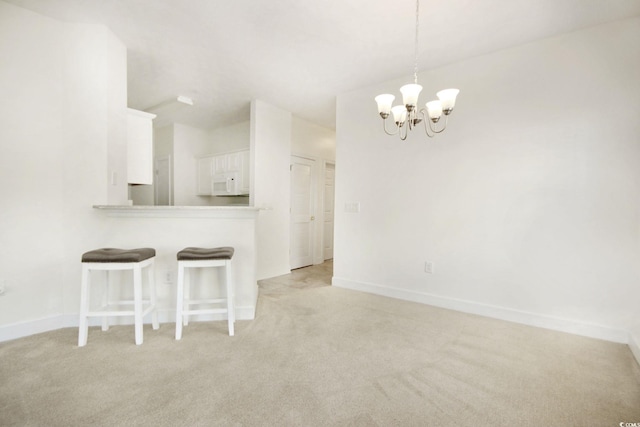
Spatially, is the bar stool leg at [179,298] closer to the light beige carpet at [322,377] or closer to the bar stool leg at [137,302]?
the light beige carpet at [322,377]

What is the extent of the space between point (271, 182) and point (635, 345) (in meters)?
4.26

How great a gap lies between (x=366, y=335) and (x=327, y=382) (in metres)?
0.76

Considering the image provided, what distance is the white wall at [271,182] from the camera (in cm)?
423

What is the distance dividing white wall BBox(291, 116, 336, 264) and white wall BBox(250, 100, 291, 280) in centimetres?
36

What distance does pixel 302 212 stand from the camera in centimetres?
516

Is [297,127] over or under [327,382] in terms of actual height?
over

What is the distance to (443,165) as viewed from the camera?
124 inches

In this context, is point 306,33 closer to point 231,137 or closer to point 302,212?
point 302,212

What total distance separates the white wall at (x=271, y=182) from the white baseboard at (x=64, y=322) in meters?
1.51

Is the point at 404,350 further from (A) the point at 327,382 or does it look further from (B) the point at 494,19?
(B) the point at 494,19

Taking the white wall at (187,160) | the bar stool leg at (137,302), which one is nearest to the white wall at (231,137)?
the white wall at (187,160)

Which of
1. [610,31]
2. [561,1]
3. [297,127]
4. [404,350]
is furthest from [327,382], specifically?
[297,127]

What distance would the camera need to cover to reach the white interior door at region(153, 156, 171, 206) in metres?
5.35

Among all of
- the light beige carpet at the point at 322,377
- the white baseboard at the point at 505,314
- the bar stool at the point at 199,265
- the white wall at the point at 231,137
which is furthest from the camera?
the white wall at the point at 231,137
